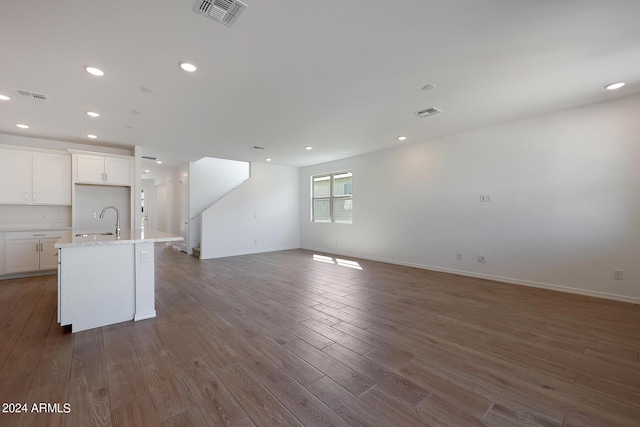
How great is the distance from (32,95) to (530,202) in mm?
6977

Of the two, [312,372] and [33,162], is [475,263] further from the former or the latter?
[33,162]

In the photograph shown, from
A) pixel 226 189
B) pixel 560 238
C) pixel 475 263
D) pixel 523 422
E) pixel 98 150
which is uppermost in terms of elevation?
pixel 98 150

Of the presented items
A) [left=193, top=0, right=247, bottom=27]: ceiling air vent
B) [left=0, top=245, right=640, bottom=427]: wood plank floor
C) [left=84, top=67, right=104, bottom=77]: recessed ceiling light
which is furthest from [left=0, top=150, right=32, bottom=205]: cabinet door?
[left=193, top=0, right=247, bottom=27]: ceiling air vent

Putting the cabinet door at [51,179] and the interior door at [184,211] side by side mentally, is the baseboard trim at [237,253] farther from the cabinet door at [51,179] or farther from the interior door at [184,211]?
the cabinet door at [51,179]

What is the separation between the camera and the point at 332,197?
7.49 meters

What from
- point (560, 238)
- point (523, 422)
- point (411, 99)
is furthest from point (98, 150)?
point (560, 238)

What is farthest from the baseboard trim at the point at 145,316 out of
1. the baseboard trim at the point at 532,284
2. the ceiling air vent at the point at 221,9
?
the baseboard trim at the point at 532,284

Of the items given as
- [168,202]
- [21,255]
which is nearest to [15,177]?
[21,255]

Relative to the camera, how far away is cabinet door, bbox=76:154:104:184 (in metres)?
4.85

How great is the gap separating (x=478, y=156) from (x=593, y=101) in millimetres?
1503

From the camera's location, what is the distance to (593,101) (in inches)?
138

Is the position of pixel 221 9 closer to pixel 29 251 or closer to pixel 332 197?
pixel 29 251

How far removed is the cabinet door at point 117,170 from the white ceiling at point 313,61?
995mm

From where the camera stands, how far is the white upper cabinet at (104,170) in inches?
191
